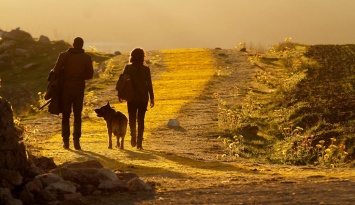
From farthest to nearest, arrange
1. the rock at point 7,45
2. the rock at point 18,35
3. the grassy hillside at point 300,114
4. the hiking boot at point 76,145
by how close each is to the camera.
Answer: the rock at point 18,35
the rock at point 7,45
the grassy hillside at point 300,114
the hiking boot at point 76,145

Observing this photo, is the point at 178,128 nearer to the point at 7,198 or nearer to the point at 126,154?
the point at 126,154

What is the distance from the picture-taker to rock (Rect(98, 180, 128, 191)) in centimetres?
1034

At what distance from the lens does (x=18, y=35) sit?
48.8m

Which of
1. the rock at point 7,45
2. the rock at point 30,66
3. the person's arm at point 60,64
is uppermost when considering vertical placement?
the rock at point 7,45

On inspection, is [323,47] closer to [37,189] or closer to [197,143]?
→ [197,143]

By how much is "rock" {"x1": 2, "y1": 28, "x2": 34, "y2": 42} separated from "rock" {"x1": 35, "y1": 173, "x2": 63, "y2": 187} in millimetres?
39575

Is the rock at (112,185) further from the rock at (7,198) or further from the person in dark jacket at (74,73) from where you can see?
the person in dark jacket at (74,73)

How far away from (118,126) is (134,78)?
109 centimetres

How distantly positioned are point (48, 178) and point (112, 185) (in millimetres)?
832

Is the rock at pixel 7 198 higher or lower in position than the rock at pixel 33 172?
lower

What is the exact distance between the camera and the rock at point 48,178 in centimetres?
1005

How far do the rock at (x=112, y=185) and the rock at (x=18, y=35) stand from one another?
39.5 m

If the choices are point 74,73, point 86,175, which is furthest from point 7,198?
point 74,73

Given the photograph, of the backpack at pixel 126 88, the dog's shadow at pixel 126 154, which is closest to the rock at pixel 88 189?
the dog's shadow at pixel 126 154
